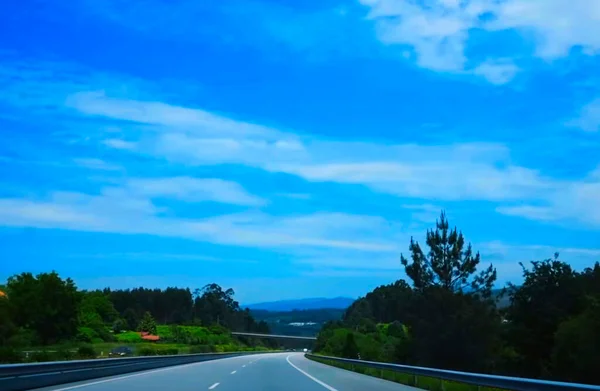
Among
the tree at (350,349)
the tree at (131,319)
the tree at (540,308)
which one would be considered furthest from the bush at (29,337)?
the tree at (131,319)

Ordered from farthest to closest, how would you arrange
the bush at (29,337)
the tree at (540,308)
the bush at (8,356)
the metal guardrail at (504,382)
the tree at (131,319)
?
the tree at (131,319) < the bush at (29,337) < the tree at (540,308) < the bush at (8,356) < the metal guardrail at (504,382)

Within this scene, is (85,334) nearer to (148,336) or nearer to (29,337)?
(29,337)

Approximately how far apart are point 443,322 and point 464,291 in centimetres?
999

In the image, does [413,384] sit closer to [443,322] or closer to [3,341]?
[443,322]

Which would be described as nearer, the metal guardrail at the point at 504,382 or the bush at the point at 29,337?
the metal guardrail at the point at 504,382

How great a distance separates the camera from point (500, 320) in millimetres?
50062

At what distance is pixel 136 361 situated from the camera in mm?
33719

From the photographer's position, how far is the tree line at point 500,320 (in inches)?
1403

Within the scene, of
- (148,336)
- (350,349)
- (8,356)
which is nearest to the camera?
(8,356)

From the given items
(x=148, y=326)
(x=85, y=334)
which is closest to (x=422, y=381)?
(x=85, y=334)

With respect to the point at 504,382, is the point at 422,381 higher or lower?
lower

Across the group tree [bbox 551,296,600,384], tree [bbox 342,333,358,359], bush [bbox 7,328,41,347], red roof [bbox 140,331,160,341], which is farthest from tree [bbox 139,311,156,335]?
tree [bbox 551,296,600,384]

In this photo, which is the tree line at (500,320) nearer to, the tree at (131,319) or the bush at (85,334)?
the bush at (85,334)

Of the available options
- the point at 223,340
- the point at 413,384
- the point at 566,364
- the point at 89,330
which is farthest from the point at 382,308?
the point at 413,384
